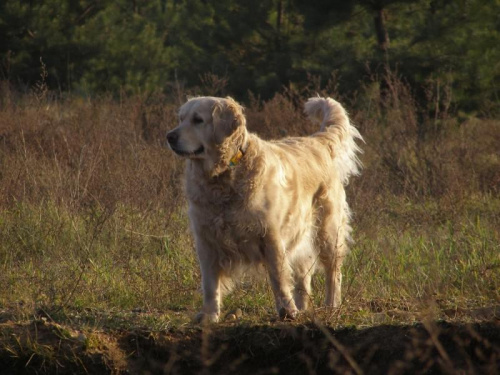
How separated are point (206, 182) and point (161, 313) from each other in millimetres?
899

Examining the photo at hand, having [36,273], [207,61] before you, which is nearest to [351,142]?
[36,273]

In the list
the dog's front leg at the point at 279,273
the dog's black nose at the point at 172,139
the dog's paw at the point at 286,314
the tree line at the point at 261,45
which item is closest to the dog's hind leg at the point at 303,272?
the dog's front leg at the point at 279,273

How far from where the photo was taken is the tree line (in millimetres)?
11953

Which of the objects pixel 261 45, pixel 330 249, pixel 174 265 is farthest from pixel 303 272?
pixel 261 45

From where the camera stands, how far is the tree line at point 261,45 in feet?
39.2

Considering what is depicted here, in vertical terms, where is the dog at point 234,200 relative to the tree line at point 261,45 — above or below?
above

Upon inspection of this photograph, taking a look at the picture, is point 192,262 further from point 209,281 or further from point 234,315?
point 234,315

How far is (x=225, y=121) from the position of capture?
188 inches

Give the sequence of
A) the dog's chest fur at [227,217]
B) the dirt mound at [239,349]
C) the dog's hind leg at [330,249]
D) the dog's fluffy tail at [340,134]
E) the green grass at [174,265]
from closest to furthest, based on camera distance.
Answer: the dirt mound at [239,349]
the dog's chest fur at [227,217]
the green grass at [174,265]
the dog's hind leg at [330,249]
the dog's fluffy tail at [340,134]

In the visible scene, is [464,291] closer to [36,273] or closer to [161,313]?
[161,313]

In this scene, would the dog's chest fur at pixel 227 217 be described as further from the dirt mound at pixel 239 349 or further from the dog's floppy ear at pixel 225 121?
the dirt mound at pixel 239 349

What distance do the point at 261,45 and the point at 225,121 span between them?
1073 centimetres

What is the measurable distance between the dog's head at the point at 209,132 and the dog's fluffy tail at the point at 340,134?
138cm

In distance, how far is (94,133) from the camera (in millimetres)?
8773
